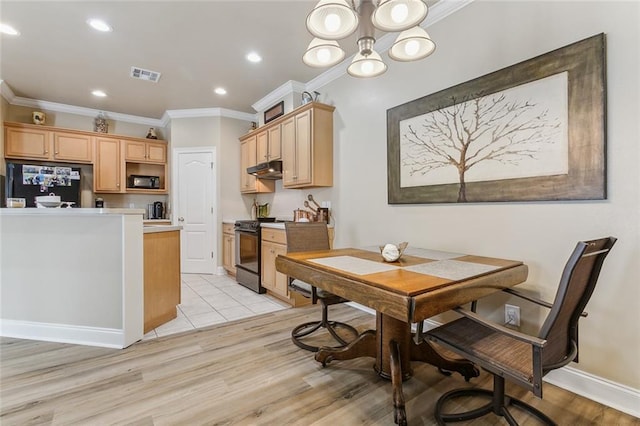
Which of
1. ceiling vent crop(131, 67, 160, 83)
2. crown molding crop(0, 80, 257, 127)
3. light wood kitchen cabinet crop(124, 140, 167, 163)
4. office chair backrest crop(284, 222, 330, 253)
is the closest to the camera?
office chair backrest crop(284, 222, 330, 253)

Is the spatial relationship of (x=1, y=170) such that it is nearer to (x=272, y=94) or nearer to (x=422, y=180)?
(x=272, y=94)

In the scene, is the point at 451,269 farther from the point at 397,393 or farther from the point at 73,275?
the point at 73,275

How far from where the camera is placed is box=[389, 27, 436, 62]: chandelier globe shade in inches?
68.4

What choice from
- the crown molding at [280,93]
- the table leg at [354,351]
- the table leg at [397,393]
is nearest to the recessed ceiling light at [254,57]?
the crown molding at [280,93]

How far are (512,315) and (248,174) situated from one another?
404 centimetres

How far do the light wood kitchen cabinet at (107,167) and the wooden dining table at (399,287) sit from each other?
4.46 meters

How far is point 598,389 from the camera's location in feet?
5.52

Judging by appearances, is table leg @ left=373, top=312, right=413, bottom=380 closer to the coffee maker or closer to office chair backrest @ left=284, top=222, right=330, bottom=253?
office chair backrest @ left=284, top=222, right=330, bottom=253

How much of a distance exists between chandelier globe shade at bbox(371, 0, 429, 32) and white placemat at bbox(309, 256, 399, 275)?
127 centimetres

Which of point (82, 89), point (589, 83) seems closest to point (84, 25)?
point (82, 89)

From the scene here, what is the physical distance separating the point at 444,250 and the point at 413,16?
171 centimetres

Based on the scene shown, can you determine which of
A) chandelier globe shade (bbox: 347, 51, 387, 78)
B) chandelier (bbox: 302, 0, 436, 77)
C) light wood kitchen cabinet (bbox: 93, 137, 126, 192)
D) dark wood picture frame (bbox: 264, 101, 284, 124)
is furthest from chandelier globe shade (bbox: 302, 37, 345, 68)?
light wood kitchen cabinet (bbox: 93, 137, 126, 192)

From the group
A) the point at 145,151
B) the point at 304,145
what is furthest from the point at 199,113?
the point at 304,145

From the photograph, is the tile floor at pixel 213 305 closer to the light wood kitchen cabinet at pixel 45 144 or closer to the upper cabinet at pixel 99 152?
the upper cabinet at pixel 99 152
